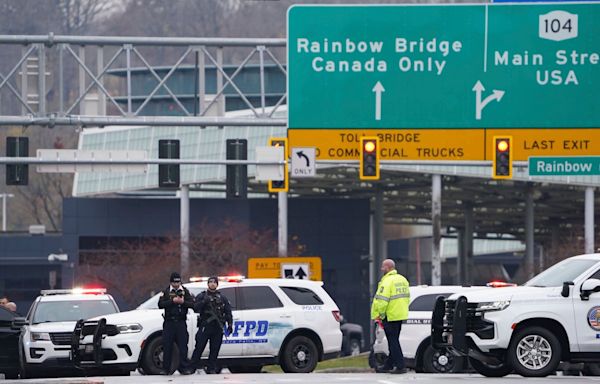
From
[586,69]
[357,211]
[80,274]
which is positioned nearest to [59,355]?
[586,69]

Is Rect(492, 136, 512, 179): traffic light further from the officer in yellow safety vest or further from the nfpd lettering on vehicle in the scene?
the officer in yellow safety vest

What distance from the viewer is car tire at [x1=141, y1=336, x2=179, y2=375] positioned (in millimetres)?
25531

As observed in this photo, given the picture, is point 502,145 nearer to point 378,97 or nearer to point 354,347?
point 378,97

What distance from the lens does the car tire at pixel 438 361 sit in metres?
26.4

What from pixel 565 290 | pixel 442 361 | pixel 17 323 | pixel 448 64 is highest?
pixel 448 64

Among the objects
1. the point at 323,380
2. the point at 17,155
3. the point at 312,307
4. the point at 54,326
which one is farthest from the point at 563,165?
the point at 17,155

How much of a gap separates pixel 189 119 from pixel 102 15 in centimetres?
10430

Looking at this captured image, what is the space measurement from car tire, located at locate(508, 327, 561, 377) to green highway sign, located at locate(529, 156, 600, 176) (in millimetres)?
10553

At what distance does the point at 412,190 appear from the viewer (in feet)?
245

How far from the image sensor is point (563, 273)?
21.7m

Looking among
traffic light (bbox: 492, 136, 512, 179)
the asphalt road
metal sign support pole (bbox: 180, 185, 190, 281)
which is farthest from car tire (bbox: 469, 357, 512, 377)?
metal sign support pole (bbox: 180, 185, 190, 281)

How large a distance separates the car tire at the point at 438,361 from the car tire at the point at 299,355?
1.93m

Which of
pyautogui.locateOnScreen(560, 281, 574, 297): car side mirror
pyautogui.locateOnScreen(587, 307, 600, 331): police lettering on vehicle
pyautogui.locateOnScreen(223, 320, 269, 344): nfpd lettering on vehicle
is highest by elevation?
pyautogui.locateOnScreen(560, 281, 574, 297): car side mirror

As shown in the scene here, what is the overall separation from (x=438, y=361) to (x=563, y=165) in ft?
22.3
